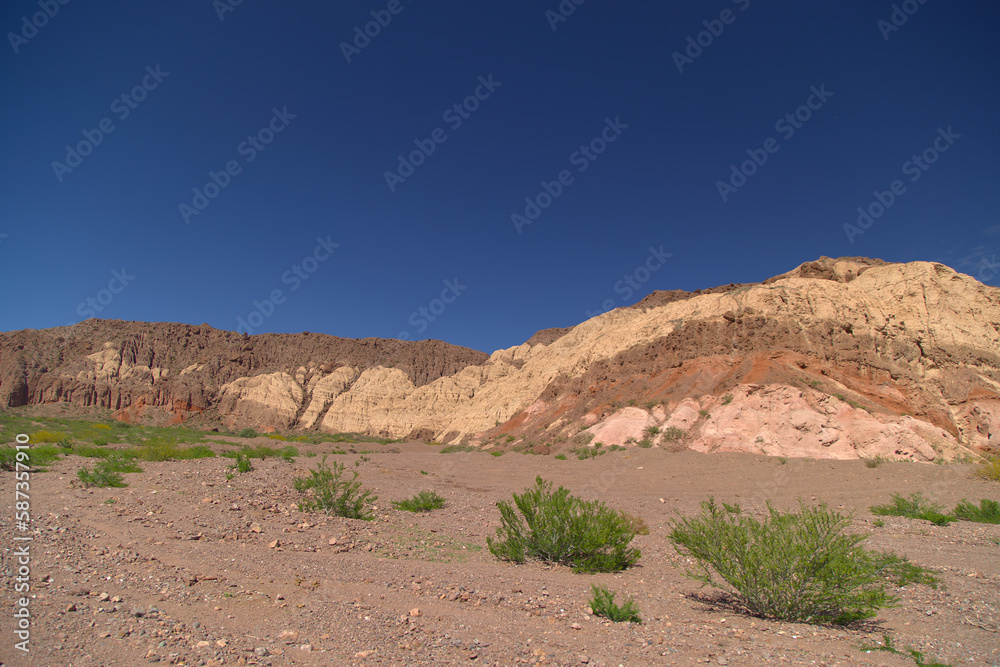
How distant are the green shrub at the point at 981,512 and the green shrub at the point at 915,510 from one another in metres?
0.29

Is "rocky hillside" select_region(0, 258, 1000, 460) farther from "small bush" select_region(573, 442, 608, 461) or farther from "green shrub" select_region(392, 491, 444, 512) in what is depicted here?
"green shrub" select_region(392, 491, 444, 512)

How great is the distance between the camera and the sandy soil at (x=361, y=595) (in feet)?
13.3

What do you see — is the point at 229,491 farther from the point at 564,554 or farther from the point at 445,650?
the point at 445,650

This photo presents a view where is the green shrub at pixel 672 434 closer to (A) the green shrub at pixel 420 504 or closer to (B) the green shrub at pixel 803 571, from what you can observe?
(A) the green shrub at pixel 420 504

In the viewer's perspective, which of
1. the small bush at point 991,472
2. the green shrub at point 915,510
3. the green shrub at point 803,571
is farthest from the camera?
the small bush at point 991,472

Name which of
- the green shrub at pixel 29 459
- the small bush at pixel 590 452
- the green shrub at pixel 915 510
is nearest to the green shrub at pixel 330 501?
the green shrub at pixel 29 459

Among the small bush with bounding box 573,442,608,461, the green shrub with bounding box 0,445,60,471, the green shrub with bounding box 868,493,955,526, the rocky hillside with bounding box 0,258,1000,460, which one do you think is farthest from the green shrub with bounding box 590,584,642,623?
the small bush with bounding box 573,442,608,461

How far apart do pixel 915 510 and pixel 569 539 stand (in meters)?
8.90

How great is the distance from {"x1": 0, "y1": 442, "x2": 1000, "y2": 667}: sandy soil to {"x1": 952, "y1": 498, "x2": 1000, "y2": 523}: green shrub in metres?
1.15

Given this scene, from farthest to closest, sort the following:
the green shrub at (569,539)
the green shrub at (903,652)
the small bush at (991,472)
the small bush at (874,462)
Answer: the small bush at (874,462)
the small bush at (991,472)
the green shrub at (569,539)
the green shrub at (903,652)

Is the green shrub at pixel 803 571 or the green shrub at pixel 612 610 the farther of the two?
the green shrub at pixel 612 610

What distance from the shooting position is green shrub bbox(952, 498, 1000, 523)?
10070mm

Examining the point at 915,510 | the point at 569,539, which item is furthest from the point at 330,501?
the point at 915,510

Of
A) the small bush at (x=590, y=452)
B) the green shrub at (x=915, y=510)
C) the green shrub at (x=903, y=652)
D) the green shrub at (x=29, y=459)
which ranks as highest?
the green shrub at (x=29, y=459)
